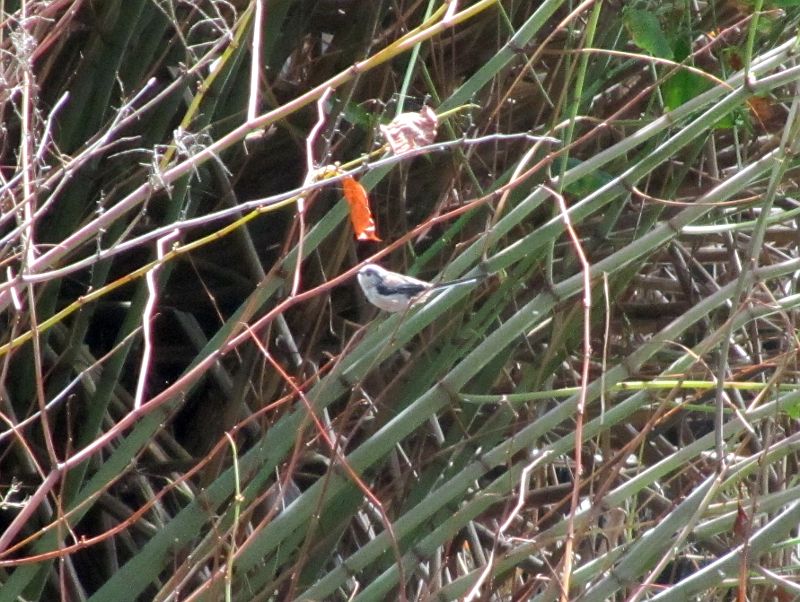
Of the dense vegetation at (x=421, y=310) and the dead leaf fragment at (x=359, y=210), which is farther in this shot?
the dense vegetation at (x=421, y=310)

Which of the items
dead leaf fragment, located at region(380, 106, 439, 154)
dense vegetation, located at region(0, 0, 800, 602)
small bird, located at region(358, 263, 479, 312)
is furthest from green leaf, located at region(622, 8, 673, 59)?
dead leaf fragment, located at region(380, 106, 439, 154)

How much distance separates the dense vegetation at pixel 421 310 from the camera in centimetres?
213

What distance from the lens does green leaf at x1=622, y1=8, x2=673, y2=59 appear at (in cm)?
225

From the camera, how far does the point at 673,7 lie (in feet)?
8.61

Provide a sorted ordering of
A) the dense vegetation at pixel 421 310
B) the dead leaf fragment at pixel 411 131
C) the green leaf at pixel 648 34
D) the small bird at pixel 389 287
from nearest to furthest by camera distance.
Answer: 1. the dead leaf fragment at pixel 411 131
2. the dense vegetation at pixel 421 310
3. the green leaf at pixel 648 34
4. the small bird at pixel 389 287

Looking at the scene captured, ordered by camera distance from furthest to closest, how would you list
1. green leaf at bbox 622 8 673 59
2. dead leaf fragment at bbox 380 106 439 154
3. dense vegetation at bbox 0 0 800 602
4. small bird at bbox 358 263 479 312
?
small bird at bbox 358 263 479 312 → green leaf at bbox 622 8 673 59 → dense vegetation at bbox 0 0 800 602 → dead leaf fragment at bbox 380 106 439 154

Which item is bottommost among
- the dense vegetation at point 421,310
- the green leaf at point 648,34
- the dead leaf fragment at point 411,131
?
the dense vegetation at point 421,310

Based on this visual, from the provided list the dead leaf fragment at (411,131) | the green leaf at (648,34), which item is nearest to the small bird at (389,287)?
the green leaf at (648,34)

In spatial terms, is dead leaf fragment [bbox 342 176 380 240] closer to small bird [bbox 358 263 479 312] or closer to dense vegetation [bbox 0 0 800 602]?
dense vegetation [bbox 0 0 800 602]

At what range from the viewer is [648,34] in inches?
88.7

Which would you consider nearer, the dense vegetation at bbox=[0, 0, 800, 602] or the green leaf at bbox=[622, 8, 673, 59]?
A: the dense vegetation at bbox=[0, 0, 800, 602]

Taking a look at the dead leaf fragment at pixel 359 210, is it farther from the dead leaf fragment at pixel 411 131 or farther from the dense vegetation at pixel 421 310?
the dense vegetation at pixel 421 310

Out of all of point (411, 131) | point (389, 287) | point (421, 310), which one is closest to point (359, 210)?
point (411, 131)

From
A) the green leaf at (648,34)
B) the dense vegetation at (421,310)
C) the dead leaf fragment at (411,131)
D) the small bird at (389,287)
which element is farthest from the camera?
the small bird at (389,287)
